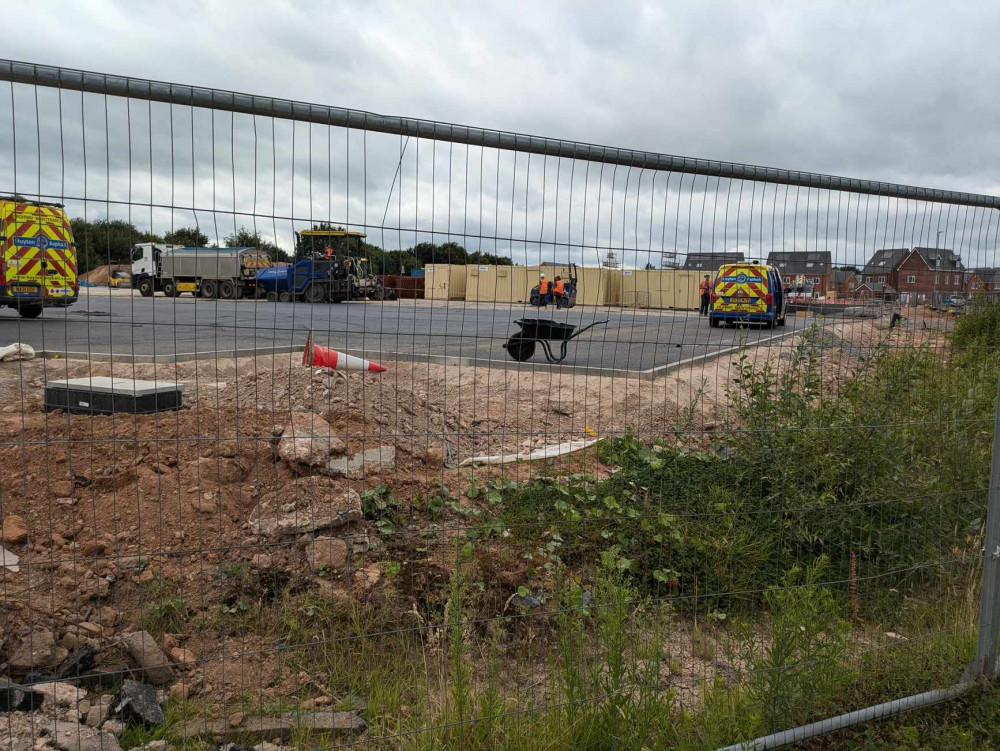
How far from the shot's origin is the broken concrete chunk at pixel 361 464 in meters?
5.03

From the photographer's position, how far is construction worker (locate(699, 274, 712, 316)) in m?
4.57

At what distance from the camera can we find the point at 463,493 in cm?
506

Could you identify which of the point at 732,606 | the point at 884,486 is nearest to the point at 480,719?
the point at 732,606

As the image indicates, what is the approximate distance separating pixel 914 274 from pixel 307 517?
3.88 metres

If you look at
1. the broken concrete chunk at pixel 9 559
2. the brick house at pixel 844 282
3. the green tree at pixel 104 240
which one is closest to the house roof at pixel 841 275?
the brick house at pixel 844 282

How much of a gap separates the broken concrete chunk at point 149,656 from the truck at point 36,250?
1562mm

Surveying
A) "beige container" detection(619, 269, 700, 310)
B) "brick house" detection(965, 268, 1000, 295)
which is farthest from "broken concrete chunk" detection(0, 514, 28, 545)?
"brick house" detection(965, 268, 1000, 295)

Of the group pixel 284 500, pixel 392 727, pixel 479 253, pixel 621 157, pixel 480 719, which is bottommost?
pixel 392 727

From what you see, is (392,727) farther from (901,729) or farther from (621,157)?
(621,157)

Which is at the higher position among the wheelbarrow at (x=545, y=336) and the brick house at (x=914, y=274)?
the brick house at (x=914, y=274)

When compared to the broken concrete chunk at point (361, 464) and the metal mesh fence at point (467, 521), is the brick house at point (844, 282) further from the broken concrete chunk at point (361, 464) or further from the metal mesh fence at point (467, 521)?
the broken concrete chunk at point (361, 464)

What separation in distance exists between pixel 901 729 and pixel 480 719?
5.89 feet

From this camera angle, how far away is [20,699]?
3.04 meters

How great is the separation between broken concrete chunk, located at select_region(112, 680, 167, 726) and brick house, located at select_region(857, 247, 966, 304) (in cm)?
422
